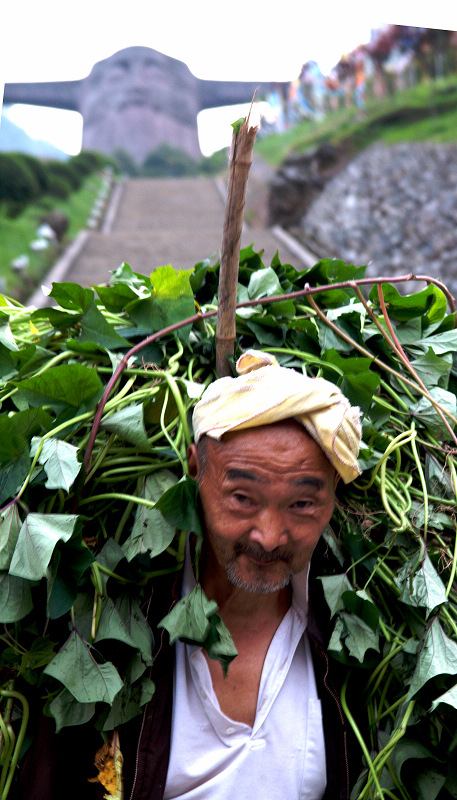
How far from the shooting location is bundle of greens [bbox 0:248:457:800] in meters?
0.81

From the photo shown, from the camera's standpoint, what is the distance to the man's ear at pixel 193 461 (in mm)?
872

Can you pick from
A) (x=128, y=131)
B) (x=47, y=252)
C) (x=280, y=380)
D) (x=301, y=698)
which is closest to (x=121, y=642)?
(x=301, y=698)

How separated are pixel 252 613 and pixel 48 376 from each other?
43cm

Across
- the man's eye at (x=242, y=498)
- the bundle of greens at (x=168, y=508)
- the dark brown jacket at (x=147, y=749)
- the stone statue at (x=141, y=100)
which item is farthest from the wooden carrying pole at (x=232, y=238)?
the stone statue at (x=141, y=100)

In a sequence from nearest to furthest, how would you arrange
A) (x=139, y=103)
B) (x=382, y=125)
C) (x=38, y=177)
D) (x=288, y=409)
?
(x=288, y=409) < (x=38, y=177) < (x=382, y=125) < (x=139, y=103)

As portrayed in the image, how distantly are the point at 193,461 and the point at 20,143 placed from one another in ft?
15.3

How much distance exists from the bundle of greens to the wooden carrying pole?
0.06 meters

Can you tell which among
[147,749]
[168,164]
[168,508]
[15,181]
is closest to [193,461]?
[168,508]

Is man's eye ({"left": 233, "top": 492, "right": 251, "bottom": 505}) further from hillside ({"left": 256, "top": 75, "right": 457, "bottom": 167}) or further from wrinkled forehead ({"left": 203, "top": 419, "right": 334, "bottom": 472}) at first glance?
hillside ({"left": 256, "top": 75, "right": 457, "bottom": 167})

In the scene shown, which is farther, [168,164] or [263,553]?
[168,164]

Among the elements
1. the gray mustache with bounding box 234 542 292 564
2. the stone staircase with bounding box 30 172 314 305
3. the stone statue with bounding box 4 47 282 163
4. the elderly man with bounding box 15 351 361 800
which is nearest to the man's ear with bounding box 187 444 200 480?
the elderly man with bounding box 15 351 361 800

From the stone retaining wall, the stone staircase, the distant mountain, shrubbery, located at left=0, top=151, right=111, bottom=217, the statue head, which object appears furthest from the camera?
the statue head

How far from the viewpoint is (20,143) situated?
490 centimetres

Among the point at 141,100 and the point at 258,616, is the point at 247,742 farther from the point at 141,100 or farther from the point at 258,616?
the point at 141,100
